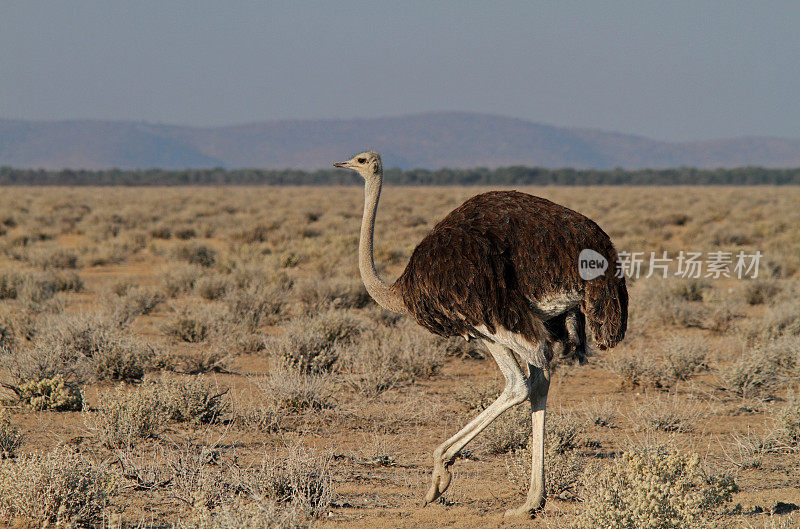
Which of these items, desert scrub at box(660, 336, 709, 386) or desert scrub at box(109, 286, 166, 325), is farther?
desert scrub at box(109, 286, 166, 325)

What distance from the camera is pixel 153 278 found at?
14.7 metres

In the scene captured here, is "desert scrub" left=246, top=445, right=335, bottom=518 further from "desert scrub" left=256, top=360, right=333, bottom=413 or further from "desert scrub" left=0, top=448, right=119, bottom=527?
"desert scrub" left=256, top=360, right=333, bottom=413

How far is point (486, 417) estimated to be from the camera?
14.9 feet

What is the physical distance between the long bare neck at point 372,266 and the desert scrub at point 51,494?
176cm

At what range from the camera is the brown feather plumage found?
173 inches

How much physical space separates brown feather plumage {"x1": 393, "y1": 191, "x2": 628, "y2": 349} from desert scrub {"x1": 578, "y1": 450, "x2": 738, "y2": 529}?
0.67 m

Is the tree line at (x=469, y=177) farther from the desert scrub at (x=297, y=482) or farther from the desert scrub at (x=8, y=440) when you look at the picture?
the desert scrub at (x=297, y=482)

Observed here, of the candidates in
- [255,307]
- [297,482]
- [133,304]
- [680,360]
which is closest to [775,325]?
[680,360]

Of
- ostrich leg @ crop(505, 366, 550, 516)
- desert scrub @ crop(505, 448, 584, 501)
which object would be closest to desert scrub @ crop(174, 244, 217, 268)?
desert scrub @ crop(505, 448, 584, 501)

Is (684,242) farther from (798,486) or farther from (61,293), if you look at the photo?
(798,486)

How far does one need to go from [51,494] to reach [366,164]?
2.66 m

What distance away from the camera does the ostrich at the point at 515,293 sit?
4.40 meters

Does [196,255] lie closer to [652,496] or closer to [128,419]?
[128,419]

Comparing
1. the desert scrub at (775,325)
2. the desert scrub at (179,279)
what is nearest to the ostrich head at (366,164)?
the desert scrub at (775,325)
